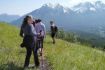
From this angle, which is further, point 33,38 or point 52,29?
point 52,29

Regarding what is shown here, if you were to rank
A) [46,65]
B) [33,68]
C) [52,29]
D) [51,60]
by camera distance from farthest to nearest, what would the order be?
[52,29]
[51,60]
[46,65]
[33,68]

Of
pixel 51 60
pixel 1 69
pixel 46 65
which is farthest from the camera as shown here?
pixel 51 60

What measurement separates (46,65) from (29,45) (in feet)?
9.24

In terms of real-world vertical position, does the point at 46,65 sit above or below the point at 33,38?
below

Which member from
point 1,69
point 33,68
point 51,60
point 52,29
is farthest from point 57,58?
point 52,29

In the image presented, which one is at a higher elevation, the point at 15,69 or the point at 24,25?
the point at 24,25

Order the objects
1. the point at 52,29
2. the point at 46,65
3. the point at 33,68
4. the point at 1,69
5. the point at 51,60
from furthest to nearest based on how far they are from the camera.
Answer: the point at 52,29 < the point at 51,60 < the point at 46,65 < the point at 33,68 < the point at 1,69

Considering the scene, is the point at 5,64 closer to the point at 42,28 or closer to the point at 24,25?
the point at 24,25

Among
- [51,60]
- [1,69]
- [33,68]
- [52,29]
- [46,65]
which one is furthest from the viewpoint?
[52,29]

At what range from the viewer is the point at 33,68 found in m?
17.2

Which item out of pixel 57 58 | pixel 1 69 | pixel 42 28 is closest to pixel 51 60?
pixel 57 58

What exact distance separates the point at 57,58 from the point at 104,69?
11.2ft

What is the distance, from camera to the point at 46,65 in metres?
19.5

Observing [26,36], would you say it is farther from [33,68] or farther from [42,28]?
[42,28]
